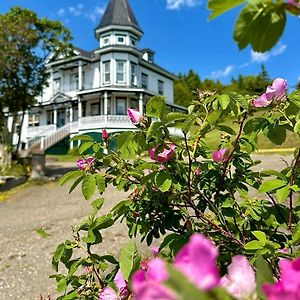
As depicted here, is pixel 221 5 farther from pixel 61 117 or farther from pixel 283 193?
pixel 61 117

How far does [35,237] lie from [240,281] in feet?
15.5

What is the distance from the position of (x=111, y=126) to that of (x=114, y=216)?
23370 millimetres

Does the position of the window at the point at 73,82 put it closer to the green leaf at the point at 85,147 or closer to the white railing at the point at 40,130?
the white railing at the point at 40,130

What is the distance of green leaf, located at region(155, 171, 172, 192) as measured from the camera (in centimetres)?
106

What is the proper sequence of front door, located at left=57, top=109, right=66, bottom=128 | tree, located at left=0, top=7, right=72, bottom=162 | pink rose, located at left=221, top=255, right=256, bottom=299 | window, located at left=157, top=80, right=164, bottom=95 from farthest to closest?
window, located at left=157, top=80, right=164, bottom=95
front door, located at left=57, top=109, right=66, bottom=128
tree, located at left=0, top=7, right=72, bottom=162
pink rose, located at left=221, top=255, right=256, bottom=299

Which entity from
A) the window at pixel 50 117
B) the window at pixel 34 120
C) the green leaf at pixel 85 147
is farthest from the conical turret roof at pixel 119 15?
the green leaf at pixel 85 147

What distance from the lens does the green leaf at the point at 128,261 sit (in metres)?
0.85

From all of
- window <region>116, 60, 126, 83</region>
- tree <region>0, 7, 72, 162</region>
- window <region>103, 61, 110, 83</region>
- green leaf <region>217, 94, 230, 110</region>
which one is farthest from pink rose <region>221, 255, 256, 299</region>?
window <region>103, 61, 110, 83</region>

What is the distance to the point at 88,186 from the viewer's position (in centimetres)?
117

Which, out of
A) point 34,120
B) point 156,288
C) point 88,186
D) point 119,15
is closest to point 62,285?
point 88,186

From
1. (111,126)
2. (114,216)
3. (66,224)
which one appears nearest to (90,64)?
(111,126)

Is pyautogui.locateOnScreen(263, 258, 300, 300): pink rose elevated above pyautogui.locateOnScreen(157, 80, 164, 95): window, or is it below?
below

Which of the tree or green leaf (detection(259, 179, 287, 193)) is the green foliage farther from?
the tree

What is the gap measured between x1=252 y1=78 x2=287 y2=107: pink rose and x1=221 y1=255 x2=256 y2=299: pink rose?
0.72m
